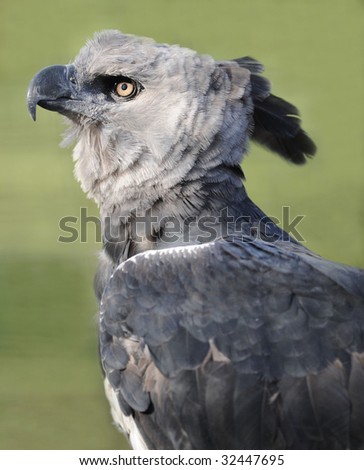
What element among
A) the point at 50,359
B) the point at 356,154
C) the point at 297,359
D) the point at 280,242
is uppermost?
the point at 356,154

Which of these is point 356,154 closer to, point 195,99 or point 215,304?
point 195,99

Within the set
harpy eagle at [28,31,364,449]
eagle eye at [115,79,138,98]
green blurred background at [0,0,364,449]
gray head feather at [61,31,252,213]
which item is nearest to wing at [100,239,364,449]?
harpy eagle at [28,31,364,449]

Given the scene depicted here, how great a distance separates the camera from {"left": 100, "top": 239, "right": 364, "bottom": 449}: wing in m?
1.26

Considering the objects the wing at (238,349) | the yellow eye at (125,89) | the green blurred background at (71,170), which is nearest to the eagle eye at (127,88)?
the yellow eye at (125,89)

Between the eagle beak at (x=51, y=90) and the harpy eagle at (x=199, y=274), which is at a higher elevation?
the eagle beak at (x=51, y=90)

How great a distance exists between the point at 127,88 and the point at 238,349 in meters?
0.56

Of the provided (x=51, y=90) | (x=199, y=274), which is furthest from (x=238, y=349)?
Result: (x=51, y=90)

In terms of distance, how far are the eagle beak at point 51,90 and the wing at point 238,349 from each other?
39 centimetres

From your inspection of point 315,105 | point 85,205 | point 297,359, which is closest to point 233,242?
point 297,359

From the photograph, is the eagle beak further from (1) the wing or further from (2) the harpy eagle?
(1) the wing

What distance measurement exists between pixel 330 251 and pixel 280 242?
844mm

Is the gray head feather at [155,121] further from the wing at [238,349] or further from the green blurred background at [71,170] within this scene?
the green blurred background at [71,170]

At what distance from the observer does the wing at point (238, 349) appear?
4.15ft

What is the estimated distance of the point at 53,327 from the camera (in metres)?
2.19
